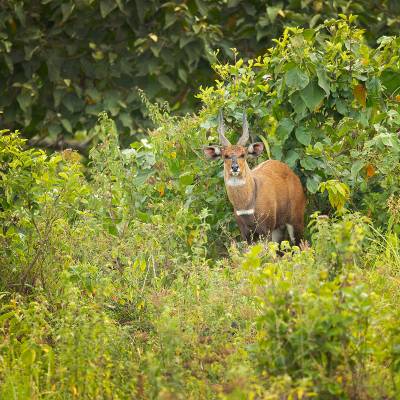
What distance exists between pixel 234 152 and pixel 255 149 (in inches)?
8.8

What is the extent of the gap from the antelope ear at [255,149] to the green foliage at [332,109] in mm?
171

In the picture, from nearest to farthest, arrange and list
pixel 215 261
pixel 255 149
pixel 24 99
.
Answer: pixel 215 261 → pixel 255 149 → pixel 24 99

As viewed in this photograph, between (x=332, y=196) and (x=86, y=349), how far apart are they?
2.80 m

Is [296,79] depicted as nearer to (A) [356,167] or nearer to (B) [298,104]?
(B) [298,104]

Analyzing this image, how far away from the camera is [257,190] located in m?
8.37

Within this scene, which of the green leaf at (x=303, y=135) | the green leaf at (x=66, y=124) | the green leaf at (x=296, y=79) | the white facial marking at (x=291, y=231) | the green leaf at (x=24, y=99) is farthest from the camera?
the green leaf at (x=66, y=124)

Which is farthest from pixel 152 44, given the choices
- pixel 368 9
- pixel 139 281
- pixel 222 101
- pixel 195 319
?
pixel 195 319

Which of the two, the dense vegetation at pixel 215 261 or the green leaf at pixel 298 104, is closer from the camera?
the dense vegetation at pixel 215 261

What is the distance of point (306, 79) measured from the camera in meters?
7.72

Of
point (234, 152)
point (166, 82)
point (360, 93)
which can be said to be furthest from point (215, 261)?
point (166, 82)

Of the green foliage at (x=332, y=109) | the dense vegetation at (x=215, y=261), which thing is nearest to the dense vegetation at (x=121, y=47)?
the dense vegetation at (x=215, y=261)

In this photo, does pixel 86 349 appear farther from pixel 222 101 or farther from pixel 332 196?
pixel 222 101

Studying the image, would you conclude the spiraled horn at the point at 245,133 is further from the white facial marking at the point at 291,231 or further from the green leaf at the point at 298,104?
the white facial marking at the point at 291,231

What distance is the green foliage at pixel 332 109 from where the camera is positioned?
7.77 metres
